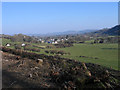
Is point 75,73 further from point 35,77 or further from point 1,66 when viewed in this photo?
point 1,66

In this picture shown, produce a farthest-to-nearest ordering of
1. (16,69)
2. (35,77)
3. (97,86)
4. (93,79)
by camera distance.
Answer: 1. (16,69)
2. (35,77)
3. (93,79)
4. (97,86)

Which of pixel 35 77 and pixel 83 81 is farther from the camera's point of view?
pixel 35 77

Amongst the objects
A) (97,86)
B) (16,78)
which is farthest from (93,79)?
(16,78)

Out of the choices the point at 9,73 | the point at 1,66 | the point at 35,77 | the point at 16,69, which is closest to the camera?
the point at 35,77

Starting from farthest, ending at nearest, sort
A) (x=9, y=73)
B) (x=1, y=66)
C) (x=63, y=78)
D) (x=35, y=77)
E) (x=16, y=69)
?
(x=1, y=66), (x=16, y=69), (x=9, y=73), (x=35, y=77), (x=63, y=78)

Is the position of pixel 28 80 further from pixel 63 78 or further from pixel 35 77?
pixel 63 78

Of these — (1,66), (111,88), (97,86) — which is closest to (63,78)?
(97,86)

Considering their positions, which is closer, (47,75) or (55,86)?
(55,86)

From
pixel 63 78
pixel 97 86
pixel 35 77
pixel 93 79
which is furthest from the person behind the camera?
pixel 35 77
